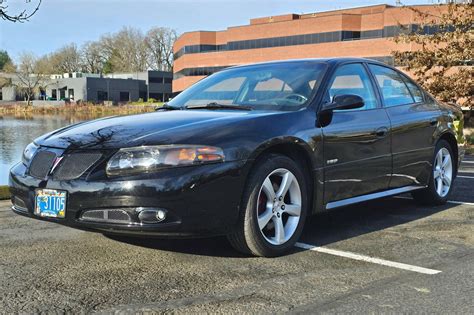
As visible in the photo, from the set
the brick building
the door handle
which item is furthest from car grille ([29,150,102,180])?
the brick building

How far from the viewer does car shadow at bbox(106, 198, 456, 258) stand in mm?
4191

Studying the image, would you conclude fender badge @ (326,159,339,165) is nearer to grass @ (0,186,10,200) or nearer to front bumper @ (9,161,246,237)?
front bumper @ (9,161,246,237)

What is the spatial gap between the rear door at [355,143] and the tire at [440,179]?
3.65 ft

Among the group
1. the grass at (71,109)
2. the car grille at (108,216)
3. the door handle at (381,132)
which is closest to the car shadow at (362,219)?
the door handle at (381,132)

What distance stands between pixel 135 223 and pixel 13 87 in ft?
318

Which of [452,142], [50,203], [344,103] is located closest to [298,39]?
[452,142]

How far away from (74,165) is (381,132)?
2.85 m

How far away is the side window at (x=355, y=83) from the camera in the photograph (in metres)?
4.79

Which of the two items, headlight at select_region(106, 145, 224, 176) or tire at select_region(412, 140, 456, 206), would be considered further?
tire at select_region(412, 140, 456, 206)

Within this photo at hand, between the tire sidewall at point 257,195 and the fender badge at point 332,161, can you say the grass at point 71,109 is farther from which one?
the tire sidewall at point 257,195

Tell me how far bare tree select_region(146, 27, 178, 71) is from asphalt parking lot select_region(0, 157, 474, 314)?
114 metres

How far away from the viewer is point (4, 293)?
3.16 m

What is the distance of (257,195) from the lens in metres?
3.78

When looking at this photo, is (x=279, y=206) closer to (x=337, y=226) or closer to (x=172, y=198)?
(x=172, y=198)
